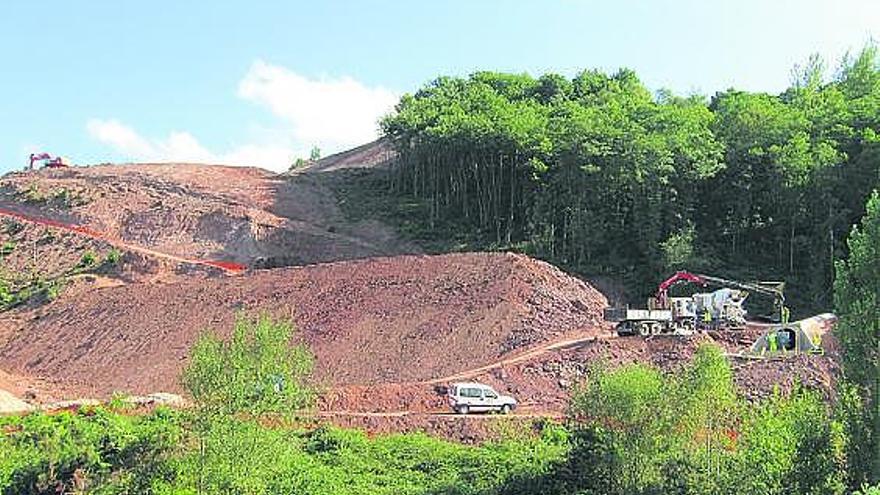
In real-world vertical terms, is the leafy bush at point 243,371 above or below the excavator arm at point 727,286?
below

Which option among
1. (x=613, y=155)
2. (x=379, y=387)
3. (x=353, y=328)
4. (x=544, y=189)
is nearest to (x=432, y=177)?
(x=544, y=189)

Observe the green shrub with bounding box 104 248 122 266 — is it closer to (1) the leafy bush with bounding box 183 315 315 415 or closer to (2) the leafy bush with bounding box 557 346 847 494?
(1) the leafy bush with bounding box 183 315 315 415

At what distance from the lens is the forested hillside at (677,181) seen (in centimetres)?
4794

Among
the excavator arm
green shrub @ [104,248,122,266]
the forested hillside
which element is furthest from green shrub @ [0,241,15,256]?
the excavator arm

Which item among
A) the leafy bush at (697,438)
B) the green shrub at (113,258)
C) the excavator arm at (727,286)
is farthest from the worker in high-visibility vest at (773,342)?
the green shrub at (113,258)

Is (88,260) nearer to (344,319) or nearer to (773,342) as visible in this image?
(344,319)

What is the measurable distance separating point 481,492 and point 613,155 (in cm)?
2891

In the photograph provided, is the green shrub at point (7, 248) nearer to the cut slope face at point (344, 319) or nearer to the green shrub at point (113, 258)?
the green shrub at point (113, 258)

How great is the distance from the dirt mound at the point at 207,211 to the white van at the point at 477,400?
2808 centimetres

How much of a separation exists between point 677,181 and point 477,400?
23546 mm

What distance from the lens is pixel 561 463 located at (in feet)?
87.8

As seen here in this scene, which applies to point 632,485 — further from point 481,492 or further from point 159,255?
point 159,255

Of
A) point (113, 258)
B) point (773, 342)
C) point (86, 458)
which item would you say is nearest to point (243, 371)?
point (86, 458)

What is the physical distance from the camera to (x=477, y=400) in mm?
33875
